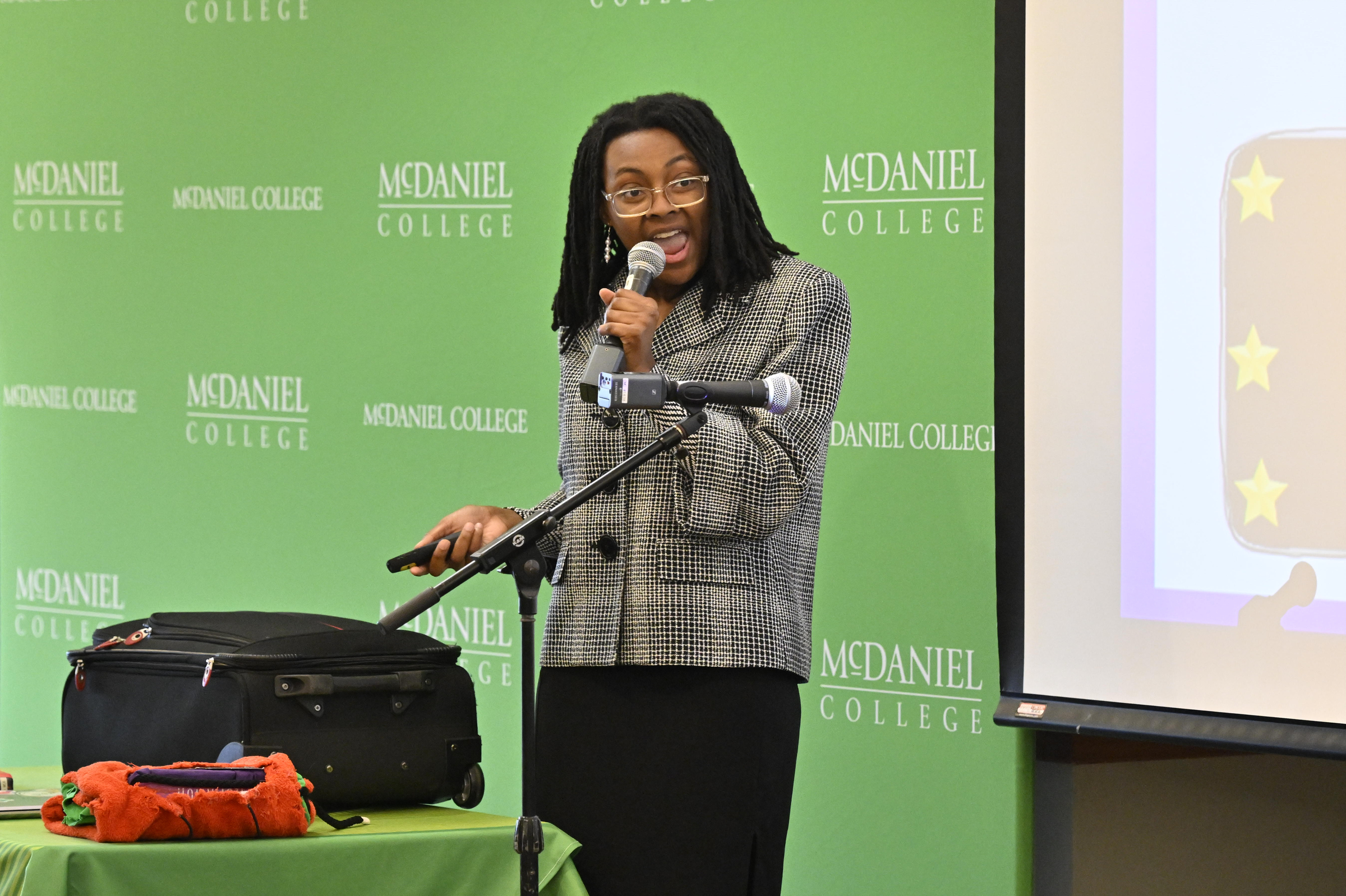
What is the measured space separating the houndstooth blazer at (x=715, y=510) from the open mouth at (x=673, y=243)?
6cm

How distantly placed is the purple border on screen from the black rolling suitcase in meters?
0.95

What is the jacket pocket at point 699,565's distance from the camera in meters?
1.66

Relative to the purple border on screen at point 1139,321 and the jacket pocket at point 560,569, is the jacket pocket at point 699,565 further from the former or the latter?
the purple border on screen at point 1139,321

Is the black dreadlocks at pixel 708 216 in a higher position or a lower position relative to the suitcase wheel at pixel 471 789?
higher

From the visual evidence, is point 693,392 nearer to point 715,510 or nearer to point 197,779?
point 715,510

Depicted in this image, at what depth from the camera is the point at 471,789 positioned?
1.73m

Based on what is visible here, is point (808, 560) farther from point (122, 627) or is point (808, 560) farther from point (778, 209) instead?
point (778, 209)

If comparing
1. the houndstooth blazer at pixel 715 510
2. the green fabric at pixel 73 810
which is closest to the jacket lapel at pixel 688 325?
the houndstooth blazer at pixel 715 510

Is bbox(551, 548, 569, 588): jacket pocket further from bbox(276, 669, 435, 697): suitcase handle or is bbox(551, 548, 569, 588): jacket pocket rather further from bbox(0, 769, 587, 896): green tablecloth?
bbox(0, 769, 587, 896): green tablecloth

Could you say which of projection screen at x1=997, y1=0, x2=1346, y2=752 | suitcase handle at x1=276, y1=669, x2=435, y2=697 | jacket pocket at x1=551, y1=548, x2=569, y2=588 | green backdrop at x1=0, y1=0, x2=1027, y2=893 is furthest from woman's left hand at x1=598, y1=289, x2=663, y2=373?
green backdrop at x1=0, y1=0, x2=1027, y2=893

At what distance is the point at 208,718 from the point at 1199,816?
1.38 m

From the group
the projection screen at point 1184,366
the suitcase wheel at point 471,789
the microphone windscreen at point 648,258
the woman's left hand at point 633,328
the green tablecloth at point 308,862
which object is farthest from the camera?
the projection screen at point 1184,366

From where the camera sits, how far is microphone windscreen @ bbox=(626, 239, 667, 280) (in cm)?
159

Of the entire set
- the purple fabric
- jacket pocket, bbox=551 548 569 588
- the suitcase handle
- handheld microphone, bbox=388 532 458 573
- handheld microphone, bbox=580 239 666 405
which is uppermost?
handheld microphone, bbox=580 239 666 405
